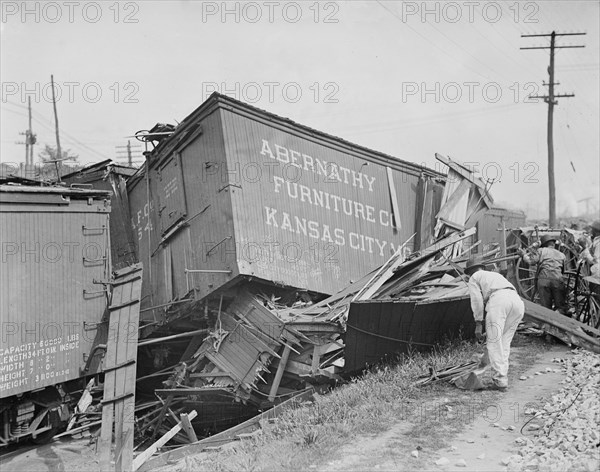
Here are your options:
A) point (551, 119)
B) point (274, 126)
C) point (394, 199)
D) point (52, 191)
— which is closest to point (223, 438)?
point (52, 191)

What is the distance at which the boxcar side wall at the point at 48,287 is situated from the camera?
831cm

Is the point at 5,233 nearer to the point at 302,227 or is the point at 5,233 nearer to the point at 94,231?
the point at 94,231

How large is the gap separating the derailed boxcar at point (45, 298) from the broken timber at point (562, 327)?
7.27m

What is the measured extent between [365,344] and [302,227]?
136 inches

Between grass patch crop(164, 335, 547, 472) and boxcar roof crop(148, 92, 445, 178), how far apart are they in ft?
17.5

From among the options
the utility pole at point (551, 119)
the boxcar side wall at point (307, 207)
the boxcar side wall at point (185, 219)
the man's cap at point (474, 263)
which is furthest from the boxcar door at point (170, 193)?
the utility pole at point (551, 119)

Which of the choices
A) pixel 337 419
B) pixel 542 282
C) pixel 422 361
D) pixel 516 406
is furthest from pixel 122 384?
pixel 542 282

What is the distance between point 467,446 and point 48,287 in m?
6.84

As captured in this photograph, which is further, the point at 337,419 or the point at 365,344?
the point at 365,344

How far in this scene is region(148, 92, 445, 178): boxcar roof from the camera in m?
10.2

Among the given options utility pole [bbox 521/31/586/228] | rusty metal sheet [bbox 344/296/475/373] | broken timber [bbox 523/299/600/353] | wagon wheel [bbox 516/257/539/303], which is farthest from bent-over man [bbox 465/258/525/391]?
utility pole [bbox 521/31/586/228]

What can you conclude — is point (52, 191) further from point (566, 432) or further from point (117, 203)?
point (566, 432)

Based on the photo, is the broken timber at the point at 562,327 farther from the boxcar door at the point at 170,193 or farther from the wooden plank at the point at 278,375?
the boxcar door at the point at 170,193

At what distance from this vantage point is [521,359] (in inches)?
340
